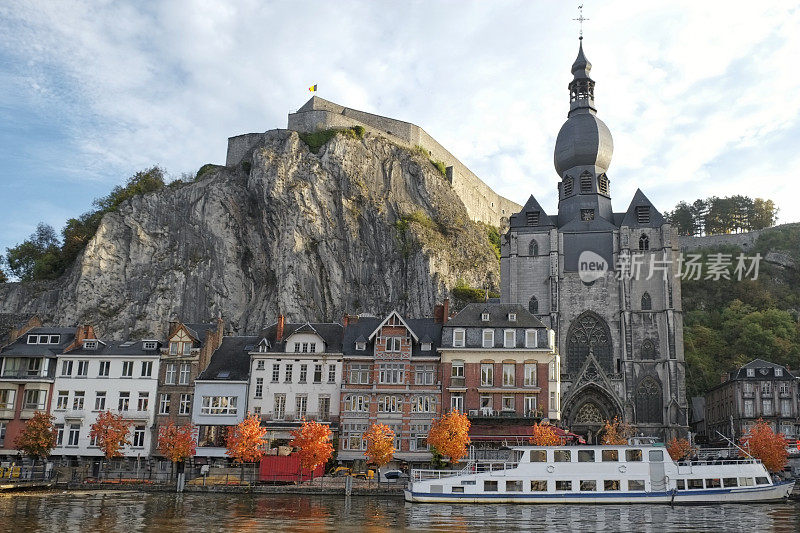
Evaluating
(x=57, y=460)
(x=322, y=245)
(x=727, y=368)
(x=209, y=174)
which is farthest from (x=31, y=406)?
(x=727, y=368)

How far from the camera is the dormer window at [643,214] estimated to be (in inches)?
2522

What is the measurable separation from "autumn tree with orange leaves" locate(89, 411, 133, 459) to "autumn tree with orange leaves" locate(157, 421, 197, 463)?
7.57 ft

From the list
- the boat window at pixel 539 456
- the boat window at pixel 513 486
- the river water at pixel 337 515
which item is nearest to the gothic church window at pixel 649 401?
the river water at pixel 337 515

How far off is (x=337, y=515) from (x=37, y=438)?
951 inches

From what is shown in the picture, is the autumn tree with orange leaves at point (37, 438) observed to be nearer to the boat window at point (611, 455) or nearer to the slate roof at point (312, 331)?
the slate roof at point (312, 331)

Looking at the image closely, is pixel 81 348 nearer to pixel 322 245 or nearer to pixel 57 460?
pixel 57 460

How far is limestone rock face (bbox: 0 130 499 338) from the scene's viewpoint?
77.8 metres

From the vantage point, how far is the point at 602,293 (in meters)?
62.5

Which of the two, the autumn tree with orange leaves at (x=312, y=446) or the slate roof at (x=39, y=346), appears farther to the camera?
the slate roof at (x=39, y=346)

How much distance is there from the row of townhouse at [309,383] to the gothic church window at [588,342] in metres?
12.9

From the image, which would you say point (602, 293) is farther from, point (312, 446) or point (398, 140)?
point (398, 140)

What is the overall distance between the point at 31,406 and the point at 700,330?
207 ft

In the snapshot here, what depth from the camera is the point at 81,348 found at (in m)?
48.9

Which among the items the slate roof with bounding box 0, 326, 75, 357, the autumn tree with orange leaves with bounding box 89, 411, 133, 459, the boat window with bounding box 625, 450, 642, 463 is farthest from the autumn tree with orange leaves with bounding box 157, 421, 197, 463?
the boat window with bounding box 625, 450, 642, 463
